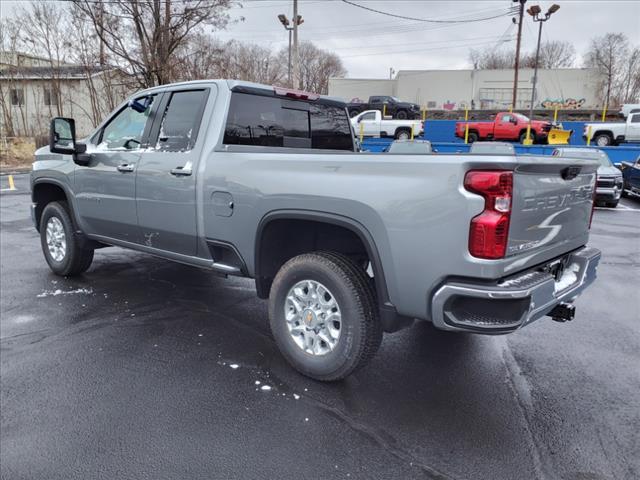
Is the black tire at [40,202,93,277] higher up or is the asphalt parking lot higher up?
the black tire at [40,202,93,277]

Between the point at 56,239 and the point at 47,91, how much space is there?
33.8 meters

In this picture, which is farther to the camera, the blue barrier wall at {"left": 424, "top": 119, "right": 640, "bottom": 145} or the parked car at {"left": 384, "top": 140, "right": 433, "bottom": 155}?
the blue barrier wall at {"left": 424, "top": 119, "right": 640, "bottom": 145}

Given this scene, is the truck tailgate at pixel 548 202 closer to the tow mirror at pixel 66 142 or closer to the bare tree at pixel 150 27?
the tow mirror at pixel 66 142

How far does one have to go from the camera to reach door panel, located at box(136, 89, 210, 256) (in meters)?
3.91

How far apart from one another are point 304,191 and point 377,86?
180ft

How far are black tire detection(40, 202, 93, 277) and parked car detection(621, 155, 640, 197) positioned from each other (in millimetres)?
15267

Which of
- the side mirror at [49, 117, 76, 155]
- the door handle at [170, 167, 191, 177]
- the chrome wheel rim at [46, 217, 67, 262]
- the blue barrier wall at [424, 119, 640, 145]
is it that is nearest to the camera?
the door handle at [170, 167, 191, 177]

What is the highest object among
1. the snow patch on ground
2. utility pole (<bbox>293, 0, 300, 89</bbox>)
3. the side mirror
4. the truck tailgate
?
utility pole (<bbox>293, 0, 300, 89</bbox>)

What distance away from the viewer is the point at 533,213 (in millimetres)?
2699

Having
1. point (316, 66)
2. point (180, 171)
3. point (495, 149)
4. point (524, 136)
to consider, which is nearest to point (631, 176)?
point (524, 136)

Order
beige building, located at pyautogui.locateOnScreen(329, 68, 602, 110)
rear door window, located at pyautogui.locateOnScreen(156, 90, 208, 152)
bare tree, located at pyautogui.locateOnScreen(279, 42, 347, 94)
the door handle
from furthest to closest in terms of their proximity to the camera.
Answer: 1. bare tree, located at pyautogui.locateOnScreen(279, 42, 347, 94)
2. beige building, located at pyautogui.locateOnScreen(329, 68, 602, 110)
3. rear door window, located at pyautogui.locateOnScreen(156, 90, 208, 152)
4. the door handle

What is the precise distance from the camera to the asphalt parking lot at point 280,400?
2520mm

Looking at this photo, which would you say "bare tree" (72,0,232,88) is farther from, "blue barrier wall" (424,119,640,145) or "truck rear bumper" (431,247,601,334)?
"truck rear bumper" (431,247,601,334)

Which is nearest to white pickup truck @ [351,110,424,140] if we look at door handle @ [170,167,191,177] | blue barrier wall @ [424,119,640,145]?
blue barrier wall @ [424,119,640,145]
